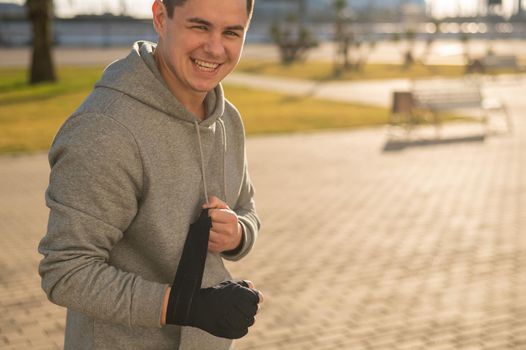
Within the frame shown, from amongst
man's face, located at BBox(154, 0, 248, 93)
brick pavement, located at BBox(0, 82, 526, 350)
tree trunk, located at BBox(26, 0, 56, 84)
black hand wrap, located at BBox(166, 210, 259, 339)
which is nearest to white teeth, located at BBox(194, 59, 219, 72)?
man's face, located at BBox(154, 0, 248, 93)

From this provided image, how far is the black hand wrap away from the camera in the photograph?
1895mm

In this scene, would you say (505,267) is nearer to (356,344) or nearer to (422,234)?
(422,234)

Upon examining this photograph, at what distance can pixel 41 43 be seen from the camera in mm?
26797

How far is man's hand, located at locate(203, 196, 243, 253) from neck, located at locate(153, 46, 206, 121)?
246 millimetres

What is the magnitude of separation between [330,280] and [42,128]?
10777 millimetres

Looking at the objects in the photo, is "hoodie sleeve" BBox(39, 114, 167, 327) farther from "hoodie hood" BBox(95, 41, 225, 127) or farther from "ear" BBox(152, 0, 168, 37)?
"ear" BBox(152, 0, 168, 37)

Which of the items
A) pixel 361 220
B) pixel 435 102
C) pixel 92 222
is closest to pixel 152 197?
pixel 92 222

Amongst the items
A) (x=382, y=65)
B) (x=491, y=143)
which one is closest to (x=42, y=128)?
(x=491, y=143)

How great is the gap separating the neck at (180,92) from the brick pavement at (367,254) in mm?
3133

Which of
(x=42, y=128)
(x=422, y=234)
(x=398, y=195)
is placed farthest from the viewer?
(x=42, y=128)

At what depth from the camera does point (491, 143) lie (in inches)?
572

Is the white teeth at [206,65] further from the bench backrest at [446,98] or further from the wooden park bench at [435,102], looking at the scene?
the bench backrest at [446,98]

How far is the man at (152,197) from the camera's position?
186 centimetres

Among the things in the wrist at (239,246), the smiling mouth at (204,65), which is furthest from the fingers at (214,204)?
the smiling mouth at (204,65)
